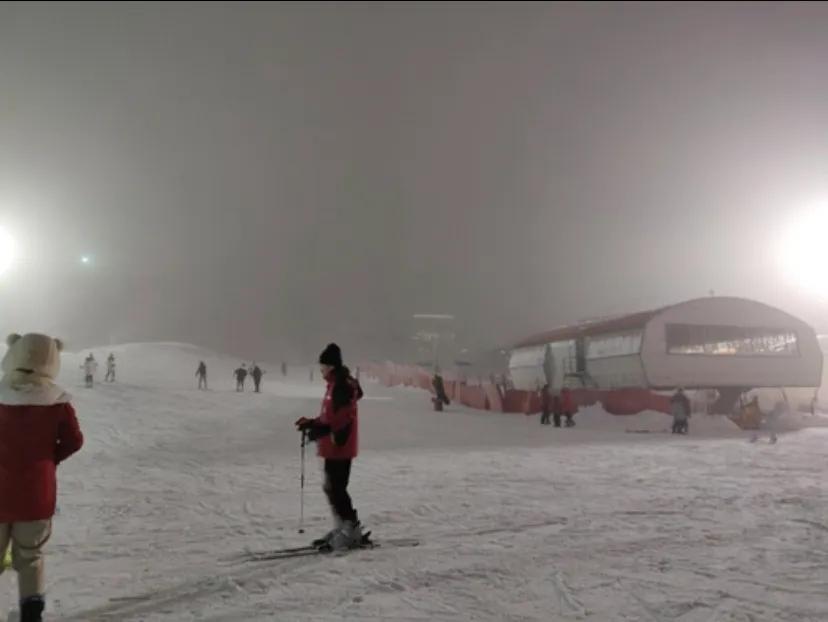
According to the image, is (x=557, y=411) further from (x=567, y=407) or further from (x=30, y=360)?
(x=30, y=360)

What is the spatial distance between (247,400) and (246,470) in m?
15.8

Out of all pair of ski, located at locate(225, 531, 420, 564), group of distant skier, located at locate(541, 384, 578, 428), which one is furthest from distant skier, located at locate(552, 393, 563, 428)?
pair of ski, located at locate(225, 531, 420, 564)

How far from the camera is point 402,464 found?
12914 millimetres

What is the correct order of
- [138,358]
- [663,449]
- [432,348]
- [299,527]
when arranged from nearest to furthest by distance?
[299,527] < [663,449] < [138,358] < [432,348]

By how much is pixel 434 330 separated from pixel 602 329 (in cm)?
9578

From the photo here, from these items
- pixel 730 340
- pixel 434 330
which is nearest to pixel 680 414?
pixel 730 340

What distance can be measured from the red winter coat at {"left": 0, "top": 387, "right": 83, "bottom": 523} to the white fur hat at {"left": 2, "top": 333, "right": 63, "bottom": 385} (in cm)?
9

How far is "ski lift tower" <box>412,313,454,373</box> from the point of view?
122 m

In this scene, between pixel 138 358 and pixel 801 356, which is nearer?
pixel 801 356

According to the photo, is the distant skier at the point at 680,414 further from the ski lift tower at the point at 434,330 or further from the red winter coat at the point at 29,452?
the ski lift tower at the point at 434,330

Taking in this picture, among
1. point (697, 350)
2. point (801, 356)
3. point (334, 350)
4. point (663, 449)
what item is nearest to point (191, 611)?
point (334, 350)

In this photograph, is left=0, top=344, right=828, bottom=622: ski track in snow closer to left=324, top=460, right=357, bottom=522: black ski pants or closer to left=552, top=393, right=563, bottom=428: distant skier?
left=324, top=460, right=357, bottom=522: black ski pants

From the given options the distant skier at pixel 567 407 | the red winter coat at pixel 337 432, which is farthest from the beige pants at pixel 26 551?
the distant skier at pixel 567 407

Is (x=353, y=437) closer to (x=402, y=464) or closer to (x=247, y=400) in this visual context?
(x=402, y=464)
